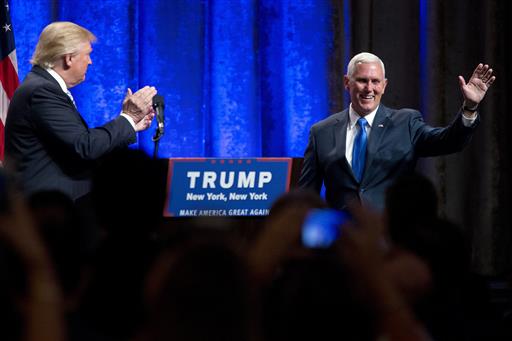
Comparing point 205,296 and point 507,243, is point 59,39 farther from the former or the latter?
point 507,243

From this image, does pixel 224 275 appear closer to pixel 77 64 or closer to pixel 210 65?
pixel 77 64

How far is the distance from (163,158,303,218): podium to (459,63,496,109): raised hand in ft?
3.02

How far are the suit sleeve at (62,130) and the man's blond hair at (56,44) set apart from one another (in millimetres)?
173

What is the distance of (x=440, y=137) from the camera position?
353 centimetres

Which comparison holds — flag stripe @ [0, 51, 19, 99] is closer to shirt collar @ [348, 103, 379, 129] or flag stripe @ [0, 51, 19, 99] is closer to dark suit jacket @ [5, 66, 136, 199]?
dark suit jacket @ [5, 66, 136, 199]

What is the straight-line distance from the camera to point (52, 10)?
5125 millimetres

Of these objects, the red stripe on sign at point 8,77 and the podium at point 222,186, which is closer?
the podium at point 222,186

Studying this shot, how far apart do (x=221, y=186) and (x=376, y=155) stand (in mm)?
724

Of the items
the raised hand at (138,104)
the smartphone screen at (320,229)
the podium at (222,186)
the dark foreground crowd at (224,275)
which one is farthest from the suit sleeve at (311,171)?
the smartphone screen at (320,229)

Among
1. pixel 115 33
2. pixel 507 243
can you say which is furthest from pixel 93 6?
pixel 507 243

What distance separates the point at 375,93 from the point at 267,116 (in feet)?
4.85

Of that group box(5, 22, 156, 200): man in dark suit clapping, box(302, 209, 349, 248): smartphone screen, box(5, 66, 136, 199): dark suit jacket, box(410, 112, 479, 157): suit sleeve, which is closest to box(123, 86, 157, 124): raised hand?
box(5, 22, 156, 200): man in dark suit clapping

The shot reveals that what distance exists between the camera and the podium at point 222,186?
12.4ft

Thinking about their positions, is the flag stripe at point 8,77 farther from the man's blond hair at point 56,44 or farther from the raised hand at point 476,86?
the raised hand at point 476,86
